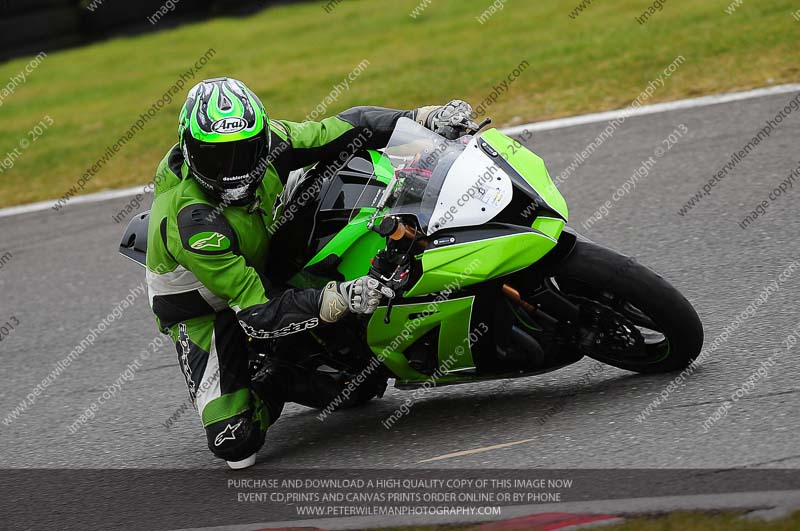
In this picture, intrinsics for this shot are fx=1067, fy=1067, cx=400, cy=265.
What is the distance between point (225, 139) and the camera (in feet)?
13.6

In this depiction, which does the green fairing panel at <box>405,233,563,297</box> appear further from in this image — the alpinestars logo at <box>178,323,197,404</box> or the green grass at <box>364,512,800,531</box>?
the alpinestars logo at <box>178,323,197,404</box>

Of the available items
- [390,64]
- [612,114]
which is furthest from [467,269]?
[390,64]

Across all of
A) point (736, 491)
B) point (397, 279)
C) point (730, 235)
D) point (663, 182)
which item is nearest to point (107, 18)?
point (663, 182)

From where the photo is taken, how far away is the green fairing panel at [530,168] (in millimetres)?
4117

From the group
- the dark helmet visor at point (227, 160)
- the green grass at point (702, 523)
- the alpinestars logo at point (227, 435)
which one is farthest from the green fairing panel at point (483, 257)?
the alpinestars logo at point (227, 435)

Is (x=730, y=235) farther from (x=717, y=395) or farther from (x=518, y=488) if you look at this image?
(x=518, y=488)

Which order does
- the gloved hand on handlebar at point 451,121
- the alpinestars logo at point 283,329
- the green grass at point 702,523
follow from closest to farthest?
the green grass at point 702,523
the alpinestars logo at point 283,329
the gloved hand on handlebar at point 451,121

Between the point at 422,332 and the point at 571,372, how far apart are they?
87 centimetres

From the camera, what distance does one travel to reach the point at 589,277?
4.06 meters

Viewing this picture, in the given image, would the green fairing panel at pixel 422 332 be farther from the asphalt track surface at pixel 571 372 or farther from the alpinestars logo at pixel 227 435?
the alpinestars logo at pixel 227 435

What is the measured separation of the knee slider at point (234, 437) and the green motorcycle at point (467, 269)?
52 centimetres

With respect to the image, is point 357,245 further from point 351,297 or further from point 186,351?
point 186,351

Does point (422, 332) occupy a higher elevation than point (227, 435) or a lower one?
higher

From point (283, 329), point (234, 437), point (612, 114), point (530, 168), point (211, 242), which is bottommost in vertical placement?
point (234, 437)
